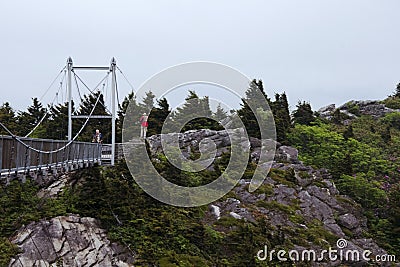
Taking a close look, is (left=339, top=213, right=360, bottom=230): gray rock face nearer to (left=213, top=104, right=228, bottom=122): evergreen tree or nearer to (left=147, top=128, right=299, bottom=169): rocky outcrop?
(left=147, top=128, right=299, bottom=169): rocky outcrop

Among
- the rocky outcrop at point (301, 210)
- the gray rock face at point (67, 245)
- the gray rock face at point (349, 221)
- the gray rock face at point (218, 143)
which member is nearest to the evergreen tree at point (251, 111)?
the gray rock face at point (218, 143)

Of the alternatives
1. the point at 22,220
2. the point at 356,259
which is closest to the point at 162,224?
the point at 22,220

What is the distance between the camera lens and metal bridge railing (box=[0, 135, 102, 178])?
7.25 metres

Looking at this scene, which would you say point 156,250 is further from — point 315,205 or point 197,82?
point 315,205

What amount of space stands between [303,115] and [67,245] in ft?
49.4

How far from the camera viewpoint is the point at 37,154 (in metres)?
8.66

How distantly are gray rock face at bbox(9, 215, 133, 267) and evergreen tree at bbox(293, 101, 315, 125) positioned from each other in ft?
45.7

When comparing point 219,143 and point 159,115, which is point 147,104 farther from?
point 219,143

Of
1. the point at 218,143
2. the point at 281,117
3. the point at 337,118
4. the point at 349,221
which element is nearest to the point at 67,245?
the point at 218,143

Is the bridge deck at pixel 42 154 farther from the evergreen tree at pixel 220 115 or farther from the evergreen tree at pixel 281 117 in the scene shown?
the evergreen tree at pixel 281 117

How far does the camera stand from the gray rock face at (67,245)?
32.0 feet

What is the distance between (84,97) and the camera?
19.6m

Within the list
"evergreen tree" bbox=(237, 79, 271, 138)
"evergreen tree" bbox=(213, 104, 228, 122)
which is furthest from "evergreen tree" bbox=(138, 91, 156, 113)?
"evergreen tree" bbox=(237, 79, 271, 138)

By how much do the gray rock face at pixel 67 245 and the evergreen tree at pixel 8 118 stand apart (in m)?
8.39
